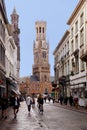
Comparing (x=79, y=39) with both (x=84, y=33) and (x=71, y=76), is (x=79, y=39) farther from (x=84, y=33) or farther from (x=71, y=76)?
(x=71, y=76)

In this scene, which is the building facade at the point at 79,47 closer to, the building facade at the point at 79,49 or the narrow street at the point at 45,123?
the building facade at the point at 79,49

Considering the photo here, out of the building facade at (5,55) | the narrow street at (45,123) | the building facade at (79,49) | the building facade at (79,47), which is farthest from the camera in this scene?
the building facade at (79,47)

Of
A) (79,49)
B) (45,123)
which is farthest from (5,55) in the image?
(45,123)

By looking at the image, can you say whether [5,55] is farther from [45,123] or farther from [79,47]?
[45,123]

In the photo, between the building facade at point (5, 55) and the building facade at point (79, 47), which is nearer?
the building facade at point (5, 55)

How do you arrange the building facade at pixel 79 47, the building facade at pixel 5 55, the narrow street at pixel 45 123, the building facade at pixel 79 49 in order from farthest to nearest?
the building facade at pixel 79 47 → the building facade at pixel 79 49 → the building facade at pixel 5 55 → the narrow street at pixel 45 123

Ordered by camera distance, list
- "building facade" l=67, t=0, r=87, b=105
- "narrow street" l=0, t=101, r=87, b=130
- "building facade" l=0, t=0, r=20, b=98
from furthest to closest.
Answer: "building facade" l=67, t=0, r=87, b=105
"building facade" l=0, t=0, r=20, b=98
"narrow street" l=0, t=101, r=87, b=130

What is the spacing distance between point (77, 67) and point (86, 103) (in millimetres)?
10970

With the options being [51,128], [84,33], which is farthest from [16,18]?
Answer: [51,128]

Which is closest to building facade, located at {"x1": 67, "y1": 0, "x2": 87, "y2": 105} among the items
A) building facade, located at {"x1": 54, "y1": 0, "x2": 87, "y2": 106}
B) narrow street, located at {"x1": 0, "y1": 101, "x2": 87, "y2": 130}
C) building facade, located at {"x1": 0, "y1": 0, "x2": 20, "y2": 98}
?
building facade, located at {"x1": 54, "y1": 0, "x2": 87, "y2": 106}

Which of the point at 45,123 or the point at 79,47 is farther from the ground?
the point at 79,47

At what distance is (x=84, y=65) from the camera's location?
156 ft

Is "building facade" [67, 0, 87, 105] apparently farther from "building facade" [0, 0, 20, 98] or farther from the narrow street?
the narrow street

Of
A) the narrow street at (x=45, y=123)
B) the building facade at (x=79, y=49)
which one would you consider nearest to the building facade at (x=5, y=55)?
the building facade at (x=79, y=49)
